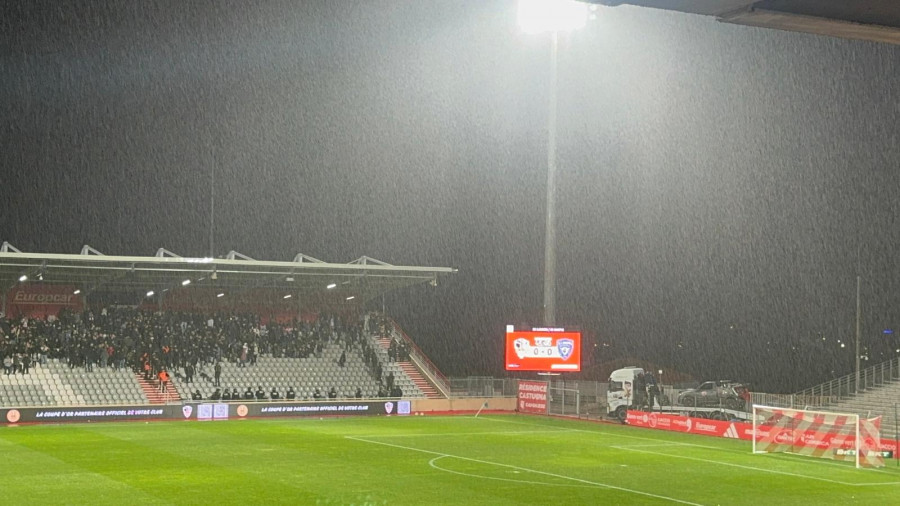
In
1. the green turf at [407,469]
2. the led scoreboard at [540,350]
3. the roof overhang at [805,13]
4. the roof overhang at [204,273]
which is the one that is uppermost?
the roof overhang at [204,273]

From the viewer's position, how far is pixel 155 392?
43.2 metres

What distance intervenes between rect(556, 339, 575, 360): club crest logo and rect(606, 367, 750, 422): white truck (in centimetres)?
220

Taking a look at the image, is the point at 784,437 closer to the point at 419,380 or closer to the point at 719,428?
the point at 719,428

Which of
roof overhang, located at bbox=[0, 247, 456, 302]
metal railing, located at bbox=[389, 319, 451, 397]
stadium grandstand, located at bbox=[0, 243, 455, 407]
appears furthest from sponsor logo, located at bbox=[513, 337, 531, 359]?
metal railing, located at bbox=[389, 319, 451, 397]

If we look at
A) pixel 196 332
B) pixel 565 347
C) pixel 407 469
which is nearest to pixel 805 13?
pixel 407 469

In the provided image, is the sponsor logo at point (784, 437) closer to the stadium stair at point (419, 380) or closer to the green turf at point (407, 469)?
the green turf at point (407, 469)

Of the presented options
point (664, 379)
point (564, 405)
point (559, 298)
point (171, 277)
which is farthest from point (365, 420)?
point (559, 298)

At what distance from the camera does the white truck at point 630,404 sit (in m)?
37.4

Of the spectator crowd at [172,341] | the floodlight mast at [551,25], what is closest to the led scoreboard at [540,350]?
the floodlight mast at [551,25]

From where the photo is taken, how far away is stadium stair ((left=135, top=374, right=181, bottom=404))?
4262 cm

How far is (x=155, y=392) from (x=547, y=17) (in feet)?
73.5

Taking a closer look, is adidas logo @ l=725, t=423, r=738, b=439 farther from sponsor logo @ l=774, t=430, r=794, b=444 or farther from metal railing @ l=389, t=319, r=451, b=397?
metal railing @ l=389, t=319, r=451, b=397

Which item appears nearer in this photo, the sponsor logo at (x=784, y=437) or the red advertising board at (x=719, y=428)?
the red advertising board at (x=719, y=428)

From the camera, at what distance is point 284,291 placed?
2121 inches
